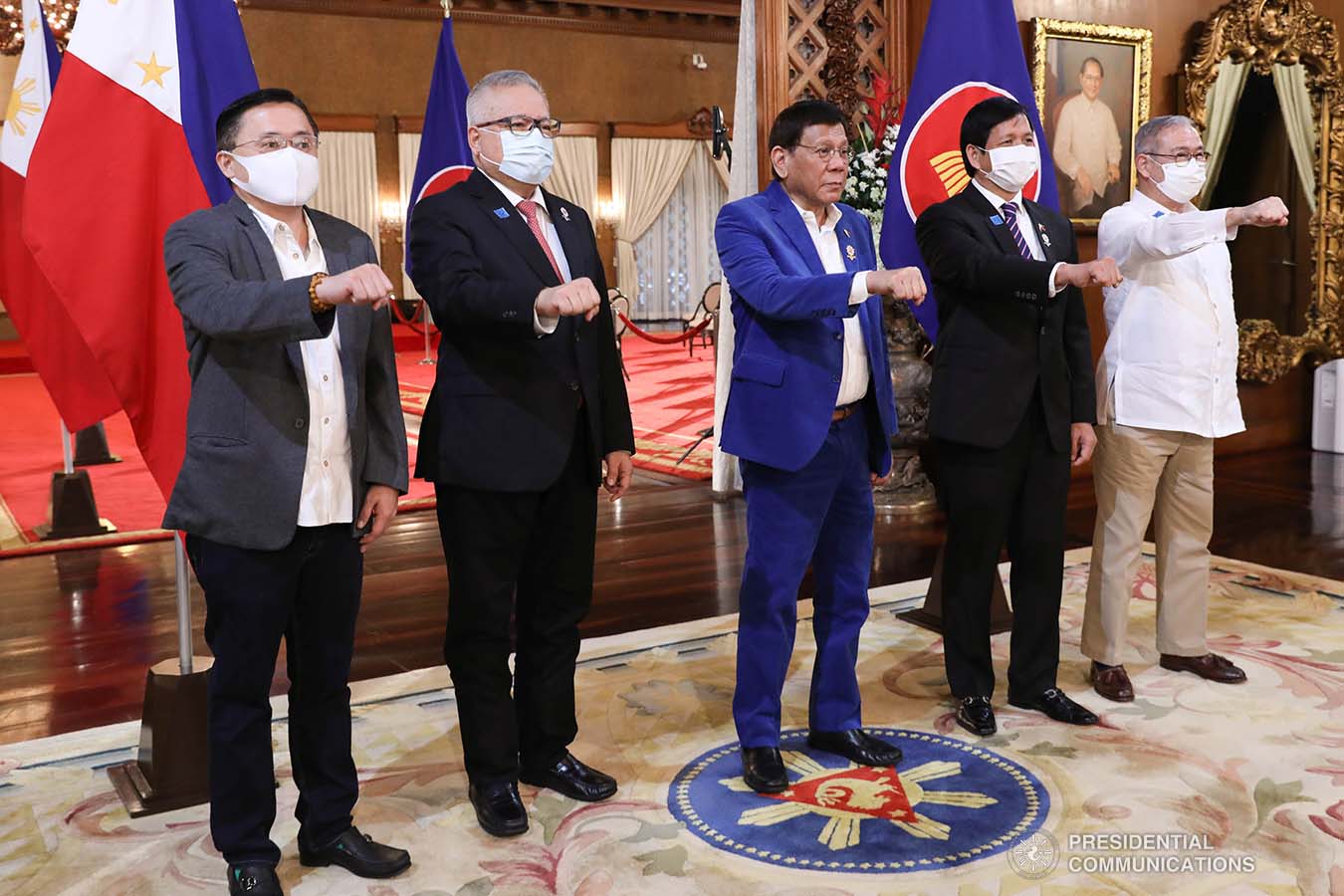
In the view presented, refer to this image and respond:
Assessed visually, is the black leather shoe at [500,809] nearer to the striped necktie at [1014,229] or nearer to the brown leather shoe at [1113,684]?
the brown leather shoe at [1113,684]

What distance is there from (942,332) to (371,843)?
187 cm

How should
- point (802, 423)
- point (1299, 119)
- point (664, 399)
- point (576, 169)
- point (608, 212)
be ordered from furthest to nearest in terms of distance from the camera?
point (608, 212), point (576, 169), point (664, 399), point (1299, 119), point (802, 423)

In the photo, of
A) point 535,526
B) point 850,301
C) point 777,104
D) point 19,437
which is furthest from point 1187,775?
point 19,437

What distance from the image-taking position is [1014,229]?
332cm

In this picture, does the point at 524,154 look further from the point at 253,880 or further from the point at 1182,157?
the point at 1182,157

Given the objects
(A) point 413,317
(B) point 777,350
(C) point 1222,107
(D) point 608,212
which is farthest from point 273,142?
(D) point 608,212

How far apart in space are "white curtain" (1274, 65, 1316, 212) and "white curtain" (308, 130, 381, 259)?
1120 cm

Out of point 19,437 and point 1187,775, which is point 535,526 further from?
point 19,437

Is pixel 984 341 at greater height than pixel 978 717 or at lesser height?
greater

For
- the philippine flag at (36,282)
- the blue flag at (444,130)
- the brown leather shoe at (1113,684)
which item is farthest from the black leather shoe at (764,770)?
the blue flag at (444,130)

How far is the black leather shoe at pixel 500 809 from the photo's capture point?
110 inches

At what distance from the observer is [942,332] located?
3330 mm

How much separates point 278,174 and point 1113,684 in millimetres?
2595

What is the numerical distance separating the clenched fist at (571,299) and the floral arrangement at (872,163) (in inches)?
137
